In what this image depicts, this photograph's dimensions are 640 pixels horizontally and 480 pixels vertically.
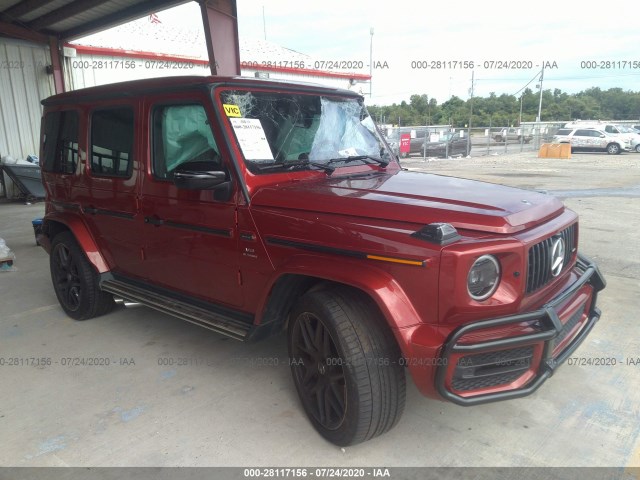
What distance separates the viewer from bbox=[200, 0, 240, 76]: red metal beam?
7828mm

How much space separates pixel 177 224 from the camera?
3.32 metres

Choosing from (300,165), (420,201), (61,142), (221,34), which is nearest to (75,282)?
(61,142)

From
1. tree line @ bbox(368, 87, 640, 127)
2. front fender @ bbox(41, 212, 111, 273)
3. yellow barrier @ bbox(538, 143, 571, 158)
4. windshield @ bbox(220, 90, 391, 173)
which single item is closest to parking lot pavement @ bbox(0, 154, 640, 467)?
front fender @ bbox(41, 212, 111, 273)

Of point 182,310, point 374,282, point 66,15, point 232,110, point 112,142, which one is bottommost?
point 182,310

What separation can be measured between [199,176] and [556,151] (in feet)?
82.8

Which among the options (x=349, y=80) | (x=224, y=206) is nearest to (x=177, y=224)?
(x=224, y=206)

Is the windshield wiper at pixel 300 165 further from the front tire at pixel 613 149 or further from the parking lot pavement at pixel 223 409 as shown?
the front tire at pixel 613 149

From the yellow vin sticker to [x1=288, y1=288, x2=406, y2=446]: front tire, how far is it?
4.13ft

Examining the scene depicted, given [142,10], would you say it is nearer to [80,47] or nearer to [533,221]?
[80,47]

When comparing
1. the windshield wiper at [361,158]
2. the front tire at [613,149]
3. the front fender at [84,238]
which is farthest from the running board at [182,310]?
the front tire at [613,149]

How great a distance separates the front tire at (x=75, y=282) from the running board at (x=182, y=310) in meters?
0.28

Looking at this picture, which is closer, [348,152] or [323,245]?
[323,245]

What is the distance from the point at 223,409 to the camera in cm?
304

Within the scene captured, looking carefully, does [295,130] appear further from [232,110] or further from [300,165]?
[232,110]
